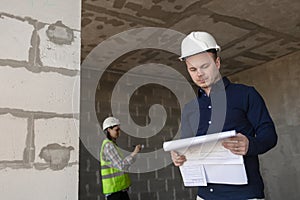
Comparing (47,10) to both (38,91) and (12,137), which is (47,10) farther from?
(12,137)

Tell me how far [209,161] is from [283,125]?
385 cm

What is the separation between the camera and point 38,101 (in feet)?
3.23

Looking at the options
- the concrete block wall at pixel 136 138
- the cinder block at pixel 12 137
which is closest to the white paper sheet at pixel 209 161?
the cinder block at pixel 12 137

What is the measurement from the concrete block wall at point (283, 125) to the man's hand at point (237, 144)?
3.79 metres

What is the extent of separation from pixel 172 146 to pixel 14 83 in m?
0.68

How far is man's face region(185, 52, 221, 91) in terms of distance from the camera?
4.52ft

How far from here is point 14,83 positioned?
3.16 feet

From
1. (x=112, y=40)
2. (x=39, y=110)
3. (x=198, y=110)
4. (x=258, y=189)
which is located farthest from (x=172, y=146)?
(x=112, y=40)

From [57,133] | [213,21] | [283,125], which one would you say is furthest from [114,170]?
[283,125]

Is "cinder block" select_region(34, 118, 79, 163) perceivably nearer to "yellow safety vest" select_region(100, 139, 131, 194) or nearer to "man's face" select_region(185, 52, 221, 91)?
"man's face" select_region(185, 52, 221, 91)

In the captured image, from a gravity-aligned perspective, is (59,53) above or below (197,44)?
below

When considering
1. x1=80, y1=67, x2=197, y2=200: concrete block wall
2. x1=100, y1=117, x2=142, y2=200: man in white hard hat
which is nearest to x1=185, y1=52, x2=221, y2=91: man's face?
x1=100, y1=117, x2=142, y2=200: man in white hard hat

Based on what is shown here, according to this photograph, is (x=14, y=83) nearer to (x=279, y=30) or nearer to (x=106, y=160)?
(x=106, y=160)

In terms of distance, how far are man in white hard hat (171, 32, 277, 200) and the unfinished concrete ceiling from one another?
6.16 feet
